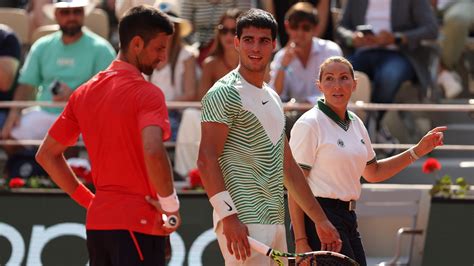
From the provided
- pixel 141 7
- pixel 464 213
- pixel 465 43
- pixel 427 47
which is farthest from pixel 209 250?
pixel 141 7

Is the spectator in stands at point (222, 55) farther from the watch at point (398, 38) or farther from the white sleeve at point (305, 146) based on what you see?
the white sleeve at point (305, 146)

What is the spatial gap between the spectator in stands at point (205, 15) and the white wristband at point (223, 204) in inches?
260

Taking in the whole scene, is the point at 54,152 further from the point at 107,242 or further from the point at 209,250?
the point at 209,250

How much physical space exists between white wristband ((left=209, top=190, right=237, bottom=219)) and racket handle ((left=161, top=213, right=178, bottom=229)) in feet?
0.65

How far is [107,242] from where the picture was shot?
581 centimetres

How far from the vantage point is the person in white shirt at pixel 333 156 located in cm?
665

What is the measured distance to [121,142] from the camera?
572cm

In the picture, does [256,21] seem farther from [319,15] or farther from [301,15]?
[319,15]

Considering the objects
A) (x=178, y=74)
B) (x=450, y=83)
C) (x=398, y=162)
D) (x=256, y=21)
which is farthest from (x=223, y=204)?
(x=450, y=83)

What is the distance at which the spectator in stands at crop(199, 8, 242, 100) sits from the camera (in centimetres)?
1122

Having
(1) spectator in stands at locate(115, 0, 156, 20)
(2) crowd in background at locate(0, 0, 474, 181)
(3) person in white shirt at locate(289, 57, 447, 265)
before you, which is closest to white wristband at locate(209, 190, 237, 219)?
(3) person in white shirt at locate(289, 57, 447, 265)

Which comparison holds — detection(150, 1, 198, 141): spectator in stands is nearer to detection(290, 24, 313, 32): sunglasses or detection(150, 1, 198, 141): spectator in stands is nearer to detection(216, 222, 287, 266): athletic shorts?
detection(290, 24, 313, 32): sunglasses

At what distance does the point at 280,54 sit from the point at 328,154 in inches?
181

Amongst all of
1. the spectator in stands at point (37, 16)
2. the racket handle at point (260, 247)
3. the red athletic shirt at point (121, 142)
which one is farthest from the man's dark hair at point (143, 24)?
the spectator in stands at point (37, 16)
